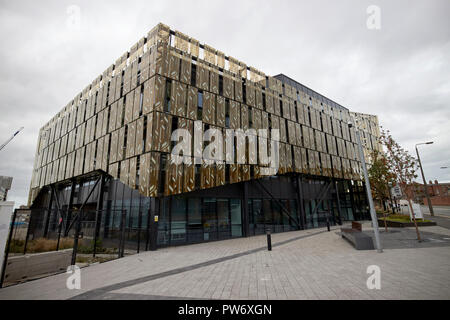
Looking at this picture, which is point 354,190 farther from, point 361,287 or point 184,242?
point 361,287

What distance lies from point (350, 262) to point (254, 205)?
42.9 feet

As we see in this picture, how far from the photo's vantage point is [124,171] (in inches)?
695

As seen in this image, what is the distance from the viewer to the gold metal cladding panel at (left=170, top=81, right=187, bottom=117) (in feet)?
56.4

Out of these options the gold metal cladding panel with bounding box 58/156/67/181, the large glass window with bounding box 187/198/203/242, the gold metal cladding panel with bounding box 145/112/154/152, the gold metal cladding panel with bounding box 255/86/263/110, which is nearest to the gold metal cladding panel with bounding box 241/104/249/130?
the gold metal cladding panel with bounding box 255/86/263/110

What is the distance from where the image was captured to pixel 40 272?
973 cm

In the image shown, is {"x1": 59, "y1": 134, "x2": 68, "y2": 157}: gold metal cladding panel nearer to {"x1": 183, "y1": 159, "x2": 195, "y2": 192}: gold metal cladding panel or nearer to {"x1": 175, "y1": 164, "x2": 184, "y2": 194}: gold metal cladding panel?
{"x1": 175, "y1": 164, "x2": 184, "y2": 194}: gold metal cladding panel

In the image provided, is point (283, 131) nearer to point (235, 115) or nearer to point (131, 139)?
point (235, 115)

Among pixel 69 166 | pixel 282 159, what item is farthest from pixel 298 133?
pixel 69 166

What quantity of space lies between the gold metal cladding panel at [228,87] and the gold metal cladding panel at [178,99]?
4667 millimetres

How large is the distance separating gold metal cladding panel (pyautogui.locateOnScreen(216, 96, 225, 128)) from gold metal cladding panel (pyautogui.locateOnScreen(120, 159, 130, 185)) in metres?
8.42

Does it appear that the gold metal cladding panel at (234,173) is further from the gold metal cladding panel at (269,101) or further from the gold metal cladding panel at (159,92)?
the gold metal cladding panel at (269,101)

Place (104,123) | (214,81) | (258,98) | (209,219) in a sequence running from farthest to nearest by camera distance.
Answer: (258,98), (104,123), (214,81), (209,219)

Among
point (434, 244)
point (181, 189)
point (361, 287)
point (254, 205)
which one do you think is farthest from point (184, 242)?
point (434, 244)

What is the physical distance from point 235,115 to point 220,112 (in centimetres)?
182
